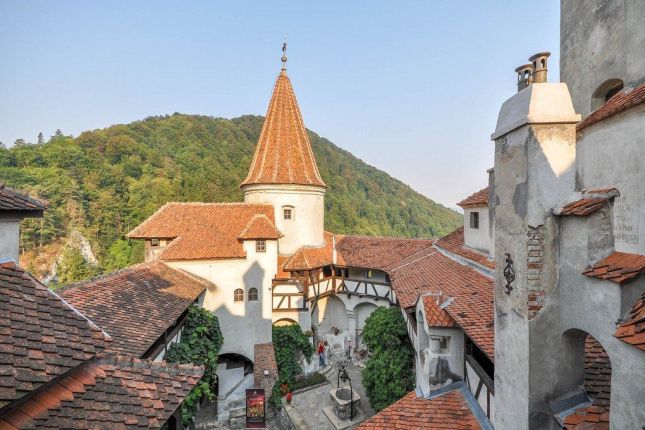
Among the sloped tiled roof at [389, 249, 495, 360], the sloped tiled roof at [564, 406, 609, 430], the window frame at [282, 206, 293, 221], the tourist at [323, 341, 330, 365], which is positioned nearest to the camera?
the sloped tiled roof at [564, 406, 609, 430]

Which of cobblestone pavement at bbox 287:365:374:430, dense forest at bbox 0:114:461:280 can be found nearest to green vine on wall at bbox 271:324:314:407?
cobblestone pavement at bbox 287:365:374:430

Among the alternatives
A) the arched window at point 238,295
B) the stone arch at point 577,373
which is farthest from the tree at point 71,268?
the stone arch at point 577,373

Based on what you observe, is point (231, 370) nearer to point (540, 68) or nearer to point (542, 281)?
point (542, 281)

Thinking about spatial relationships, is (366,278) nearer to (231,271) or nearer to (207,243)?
(231,271)

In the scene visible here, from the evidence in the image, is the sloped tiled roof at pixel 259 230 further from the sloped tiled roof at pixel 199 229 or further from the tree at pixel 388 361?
the tree at pixel 388 361

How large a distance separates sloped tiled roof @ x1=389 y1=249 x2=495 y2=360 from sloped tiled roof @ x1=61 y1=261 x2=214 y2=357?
6.56m

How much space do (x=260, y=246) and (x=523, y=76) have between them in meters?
Result: 12.4

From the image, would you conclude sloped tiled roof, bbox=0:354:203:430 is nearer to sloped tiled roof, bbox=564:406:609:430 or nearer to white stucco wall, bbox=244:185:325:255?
sloped tiled roof, bbox=564:406:609:430

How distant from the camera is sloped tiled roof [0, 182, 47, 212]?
13.3ft

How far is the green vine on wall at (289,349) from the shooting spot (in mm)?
15102

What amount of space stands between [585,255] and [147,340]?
319 inches

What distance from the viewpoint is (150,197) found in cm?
3859

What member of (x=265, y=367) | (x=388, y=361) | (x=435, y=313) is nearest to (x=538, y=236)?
(x=435, y=313)

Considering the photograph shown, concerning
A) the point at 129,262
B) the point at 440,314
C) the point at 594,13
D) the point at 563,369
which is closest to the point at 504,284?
the point at 563,369
